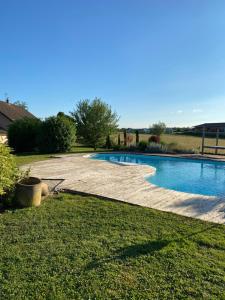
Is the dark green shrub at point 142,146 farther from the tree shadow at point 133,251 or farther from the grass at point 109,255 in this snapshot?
the tree shadow at point 133,251

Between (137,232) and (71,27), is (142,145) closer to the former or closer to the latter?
(71,27)

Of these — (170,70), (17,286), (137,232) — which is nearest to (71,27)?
(170,70)

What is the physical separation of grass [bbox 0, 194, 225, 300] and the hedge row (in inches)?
515

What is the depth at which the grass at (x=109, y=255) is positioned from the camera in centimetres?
295

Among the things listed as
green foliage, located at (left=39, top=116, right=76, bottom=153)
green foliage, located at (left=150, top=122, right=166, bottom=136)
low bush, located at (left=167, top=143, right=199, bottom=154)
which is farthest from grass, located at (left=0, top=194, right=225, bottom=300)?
green foliage, located at (left=150, top=122, right=166, bottom=136)

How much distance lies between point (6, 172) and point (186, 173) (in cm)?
967

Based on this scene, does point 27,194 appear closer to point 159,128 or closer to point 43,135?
point 43,135

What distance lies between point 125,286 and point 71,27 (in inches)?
531

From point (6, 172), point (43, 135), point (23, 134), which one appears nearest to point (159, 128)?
point (43, 135)

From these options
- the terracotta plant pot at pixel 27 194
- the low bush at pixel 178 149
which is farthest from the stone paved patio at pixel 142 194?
the low bush at pixel 178 149

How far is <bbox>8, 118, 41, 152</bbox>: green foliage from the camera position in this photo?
64.2 ft

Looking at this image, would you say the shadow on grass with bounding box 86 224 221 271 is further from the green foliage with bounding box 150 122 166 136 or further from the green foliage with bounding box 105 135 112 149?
the green foliage with bounding box 150 122 166 136

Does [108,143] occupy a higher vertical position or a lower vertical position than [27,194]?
higher

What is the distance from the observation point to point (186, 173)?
1309 centimetres
